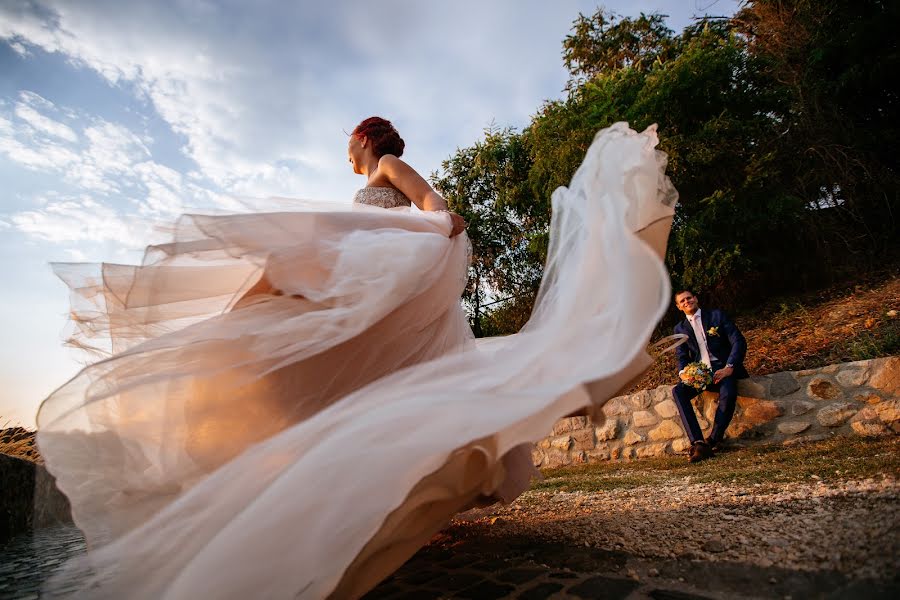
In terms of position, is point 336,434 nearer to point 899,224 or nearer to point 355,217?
point 355,217

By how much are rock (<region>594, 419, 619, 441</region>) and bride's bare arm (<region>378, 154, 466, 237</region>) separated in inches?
161

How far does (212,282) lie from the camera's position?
6.61 feet

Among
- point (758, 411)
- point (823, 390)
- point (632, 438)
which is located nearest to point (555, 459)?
point (632, 438)

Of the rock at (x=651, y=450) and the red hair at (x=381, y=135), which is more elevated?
the red hair at (x=381, y=135)

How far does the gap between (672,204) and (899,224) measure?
7833 millimetres

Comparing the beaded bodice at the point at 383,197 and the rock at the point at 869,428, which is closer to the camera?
the beaded bodice at the point at 383,197

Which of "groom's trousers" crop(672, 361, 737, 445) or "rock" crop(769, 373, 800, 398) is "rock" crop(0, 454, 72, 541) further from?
"rock" crop(769, 373, 800, 398)

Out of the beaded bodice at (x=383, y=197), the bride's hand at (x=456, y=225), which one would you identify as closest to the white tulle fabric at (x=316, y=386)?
the bride's hand at (x=456, y=225)

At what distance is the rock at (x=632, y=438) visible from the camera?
5500 mm

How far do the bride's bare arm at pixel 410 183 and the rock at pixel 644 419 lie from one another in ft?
13.2

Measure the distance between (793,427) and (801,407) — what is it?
0.21 m

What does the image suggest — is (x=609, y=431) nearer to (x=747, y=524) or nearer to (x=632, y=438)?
(x=632, y=438)

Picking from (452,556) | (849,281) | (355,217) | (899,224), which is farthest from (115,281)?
(899,224)

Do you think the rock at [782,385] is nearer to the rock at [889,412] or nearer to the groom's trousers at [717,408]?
the groom's trousers at [717,408]
